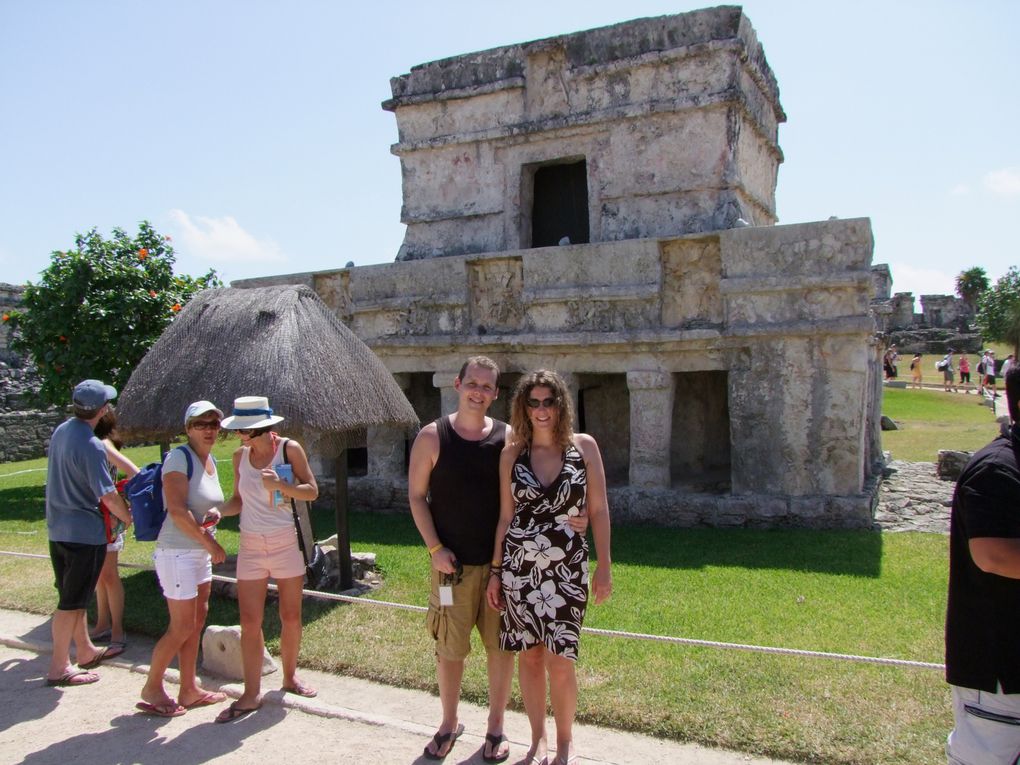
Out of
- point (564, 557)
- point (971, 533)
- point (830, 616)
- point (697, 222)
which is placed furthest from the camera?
point (697, 222)

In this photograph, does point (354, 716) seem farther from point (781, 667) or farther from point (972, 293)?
point (972, 293)

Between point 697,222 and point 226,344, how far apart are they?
594cm

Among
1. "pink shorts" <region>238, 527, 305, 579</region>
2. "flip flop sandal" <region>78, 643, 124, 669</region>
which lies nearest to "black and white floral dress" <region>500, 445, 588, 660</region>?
"pink shorts" <region>238, 527, 305, 579</region>

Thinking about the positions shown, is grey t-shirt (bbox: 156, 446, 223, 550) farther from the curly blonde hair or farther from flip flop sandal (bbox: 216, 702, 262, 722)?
the curly blonde hair

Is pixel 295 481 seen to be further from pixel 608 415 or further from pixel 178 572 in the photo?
pixel 608 415

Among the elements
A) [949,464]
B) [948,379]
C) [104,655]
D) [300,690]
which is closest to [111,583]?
[104,655]

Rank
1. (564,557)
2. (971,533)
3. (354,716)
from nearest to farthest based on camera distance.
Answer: (971,533) < (564,557) < (354,716)

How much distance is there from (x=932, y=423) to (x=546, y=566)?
17423 mm

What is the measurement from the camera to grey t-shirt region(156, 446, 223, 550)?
14.8 ft

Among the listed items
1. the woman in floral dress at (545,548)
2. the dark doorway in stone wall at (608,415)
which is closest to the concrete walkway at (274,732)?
the woman in floral dress at (545,548)

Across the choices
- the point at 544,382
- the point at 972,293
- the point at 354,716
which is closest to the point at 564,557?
the point at 544,382

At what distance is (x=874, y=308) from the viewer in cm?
1045

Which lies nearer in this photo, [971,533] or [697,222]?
[971,533]

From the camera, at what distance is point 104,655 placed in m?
5.47
